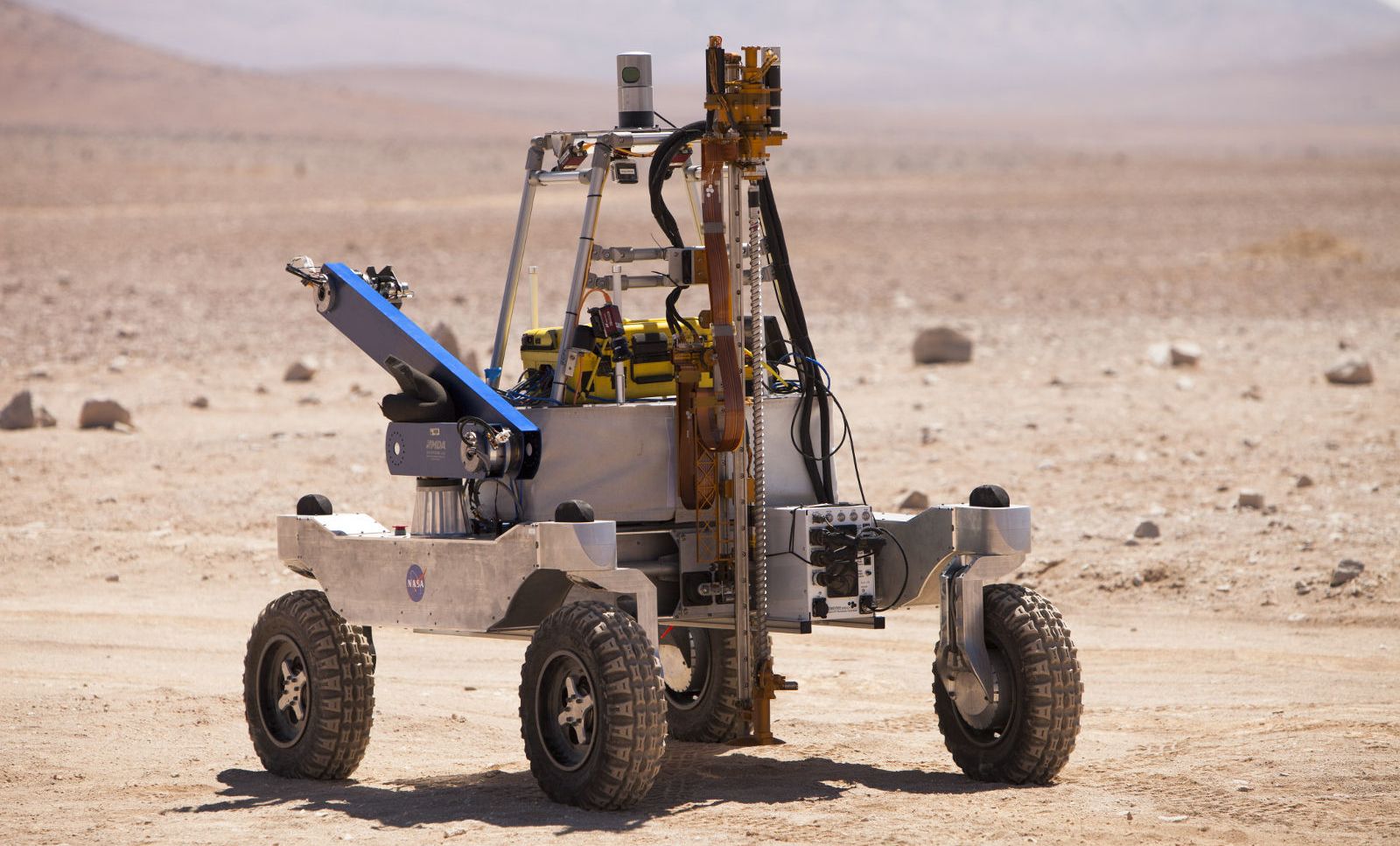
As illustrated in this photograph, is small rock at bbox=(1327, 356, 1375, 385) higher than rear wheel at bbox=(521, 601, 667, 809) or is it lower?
higher

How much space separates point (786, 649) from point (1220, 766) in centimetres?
411

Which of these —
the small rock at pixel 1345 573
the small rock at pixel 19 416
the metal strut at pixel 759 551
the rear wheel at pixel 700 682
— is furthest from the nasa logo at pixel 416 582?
the small rock at pixel 19 416

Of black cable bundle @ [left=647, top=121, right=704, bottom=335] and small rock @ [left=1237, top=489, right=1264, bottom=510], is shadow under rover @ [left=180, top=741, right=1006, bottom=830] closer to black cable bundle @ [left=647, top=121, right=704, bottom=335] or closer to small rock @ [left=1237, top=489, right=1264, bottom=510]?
black cable bundle @ [left=647, top=121, right=704, bottom=335]

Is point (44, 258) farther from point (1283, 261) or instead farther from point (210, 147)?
point (210, 147)

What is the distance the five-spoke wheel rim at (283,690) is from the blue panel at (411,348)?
1.37 metres

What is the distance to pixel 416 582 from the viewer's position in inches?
337

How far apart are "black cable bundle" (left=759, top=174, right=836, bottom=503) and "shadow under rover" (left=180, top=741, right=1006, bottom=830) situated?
123 cm

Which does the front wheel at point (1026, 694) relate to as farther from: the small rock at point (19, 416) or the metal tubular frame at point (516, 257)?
the small rock at point (19, 416)

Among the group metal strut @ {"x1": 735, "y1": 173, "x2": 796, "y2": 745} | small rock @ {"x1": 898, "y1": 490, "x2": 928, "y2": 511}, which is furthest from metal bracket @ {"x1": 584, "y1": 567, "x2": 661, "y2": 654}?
small rock @ {"x1": 898, "y1": 490, "x2": 928, "y2": 511}

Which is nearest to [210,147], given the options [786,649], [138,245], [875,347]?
[138,245]

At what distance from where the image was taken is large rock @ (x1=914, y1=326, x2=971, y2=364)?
23531 millimetres

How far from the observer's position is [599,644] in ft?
25.5

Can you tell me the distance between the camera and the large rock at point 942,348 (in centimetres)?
2353

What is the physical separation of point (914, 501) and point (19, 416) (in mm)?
9173
